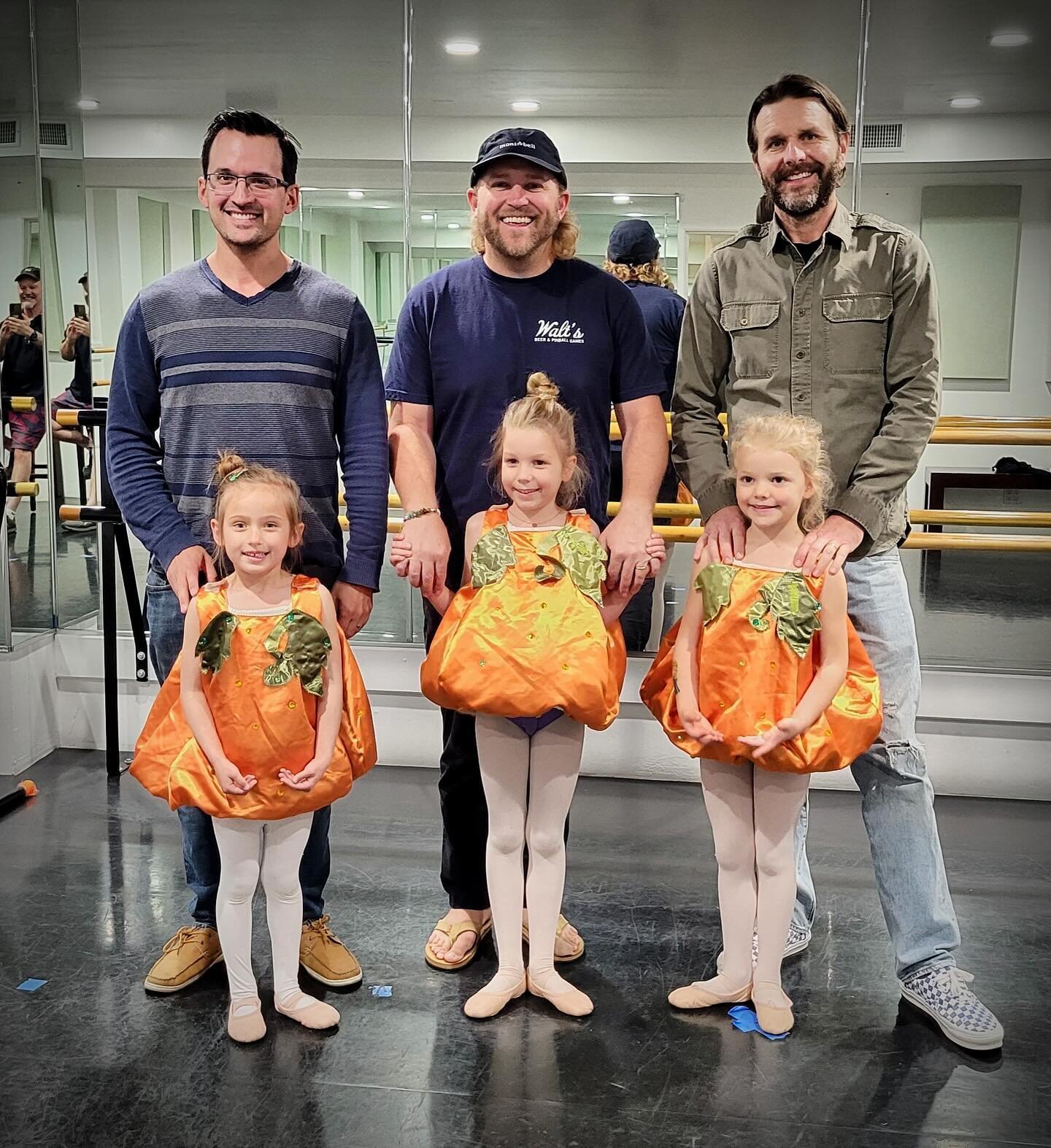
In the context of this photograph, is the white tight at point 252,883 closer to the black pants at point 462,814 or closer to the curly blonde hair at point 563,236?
the black pants at point 462,814

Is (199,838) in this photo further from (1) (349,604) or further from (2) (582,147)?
(2) (582,147)

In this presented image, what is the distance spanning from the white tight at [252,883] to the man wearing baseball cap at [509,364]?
59 cm

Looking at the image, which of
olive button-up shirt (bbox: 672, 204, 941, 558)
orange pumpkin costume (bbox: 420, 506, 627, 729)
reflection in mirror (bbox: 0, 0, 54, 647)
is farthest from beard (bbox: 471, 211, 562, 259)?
reflection in mirror (bbox: 0, 0, 54, 647)

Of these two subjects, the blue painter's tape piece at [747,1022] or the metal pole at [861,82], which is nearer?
the blue painter's tape piece at [747,1022]

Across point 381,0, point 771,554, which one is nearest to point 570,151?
point 381,0

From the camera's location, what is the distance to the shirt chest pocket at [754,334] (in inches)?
98.7

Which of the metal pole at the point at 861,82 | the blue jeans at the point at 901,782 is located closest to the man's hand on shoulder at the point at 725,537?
the blue jeans at the point at 901,782

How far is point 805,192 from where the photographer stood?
7.95 ft

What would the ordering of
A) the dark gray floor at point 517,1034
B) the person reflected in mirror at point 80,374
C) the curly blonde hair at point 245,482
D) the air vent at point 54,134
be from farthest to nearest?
the person reflected in mirror at point 80,374, the air vent at point 54,134, the curly blonde hair at point 245,482, the dark gray floor at point 517,1034

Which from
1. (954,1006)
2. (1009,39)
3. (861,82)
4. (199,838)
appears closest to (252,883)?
(199,838)

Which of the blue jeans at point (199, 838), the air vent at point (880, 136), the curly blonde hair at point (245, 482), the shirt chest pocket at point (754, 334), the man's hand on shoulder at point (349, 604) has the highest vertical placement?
the air vent at point (880, 136)

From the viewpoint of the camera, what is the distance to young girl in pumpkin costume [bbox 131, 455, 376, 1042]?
91.7 inches

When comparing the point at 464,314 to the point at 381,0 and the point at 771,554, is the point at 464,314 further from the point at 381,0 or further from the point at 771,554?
the point at 381,0

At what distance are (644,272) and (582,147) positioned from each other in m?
0.47
